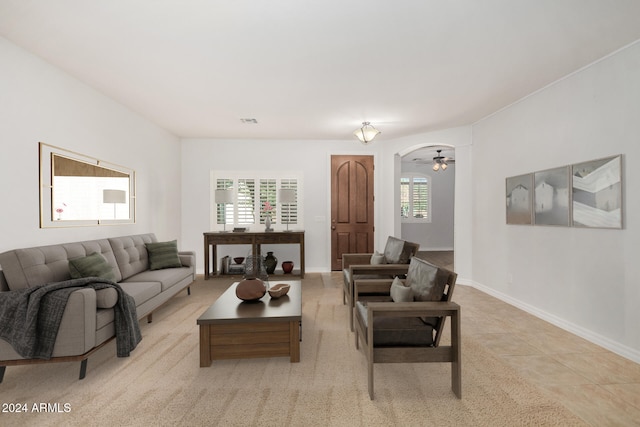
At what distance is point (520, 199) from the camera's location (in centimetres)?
407

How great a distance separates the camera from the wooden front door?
641 centimetres

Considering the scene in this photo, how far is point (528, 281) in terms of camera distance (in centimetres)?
394

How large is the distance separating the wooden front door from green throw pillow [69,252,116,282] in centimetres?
411

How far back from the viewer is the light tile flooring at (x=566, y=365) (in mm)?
2002

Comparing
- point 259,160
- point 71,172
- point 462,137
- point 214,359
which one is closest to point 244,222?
point 259,160

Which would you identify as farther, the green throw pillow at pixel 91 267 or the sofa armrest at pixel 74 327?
the green throw pillow at pixel 91 267

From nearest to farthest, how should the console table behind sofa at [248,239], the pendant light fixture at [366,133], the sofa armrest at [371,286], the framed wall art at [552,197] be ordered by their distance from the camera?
the sofa armrest at [371,286] → the framed wall art at [552,197] → the pendant light fixture at [366,133] → the console table behind sofa at [248,239]

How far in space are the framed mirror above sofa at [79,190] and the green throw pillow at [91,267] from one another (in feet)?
1.85

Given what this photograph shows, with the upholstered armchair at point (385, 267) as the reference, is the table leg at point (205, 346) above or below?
below

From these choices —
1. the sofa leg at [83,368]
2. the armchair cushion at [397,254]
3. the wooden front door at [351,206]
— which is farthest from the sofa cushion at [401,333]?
the wooden front door at [351,206]

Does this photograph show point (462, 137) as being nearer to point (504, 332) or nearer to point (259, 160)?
point (504, 332)

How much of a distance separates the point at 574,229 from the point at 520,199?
0.88m

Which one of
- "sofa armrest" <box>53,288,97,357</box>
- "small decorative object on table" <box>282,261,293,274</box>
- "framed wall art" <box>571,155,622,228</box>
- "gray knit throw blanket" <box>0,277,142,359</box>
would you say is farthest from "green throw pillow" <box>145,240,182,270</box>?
"framed wall art" <box>571,155,622,228</box>

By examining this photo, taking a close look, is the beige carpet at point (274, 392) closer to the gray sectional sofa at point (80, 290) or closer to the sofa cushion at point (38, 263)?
the gray sectional sofa at point (80, 290)
